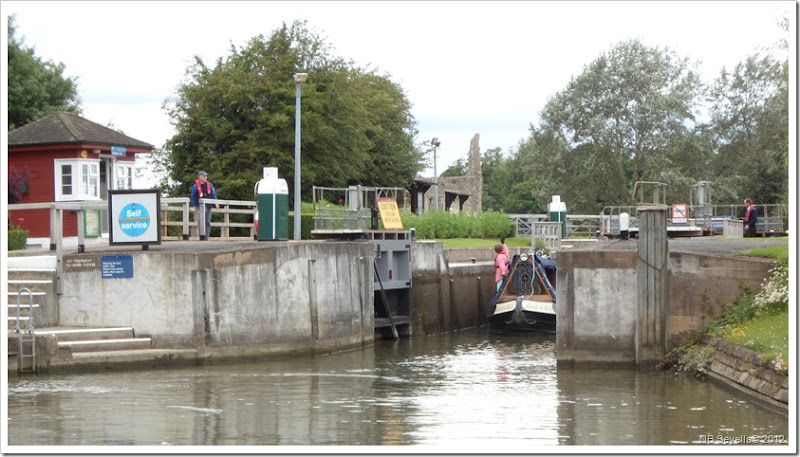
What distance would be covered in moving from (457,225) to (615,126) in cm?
1493

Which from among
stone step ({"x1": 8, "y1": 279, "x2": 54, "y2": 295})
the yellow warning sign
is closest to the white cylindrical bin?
the yellow warning sign

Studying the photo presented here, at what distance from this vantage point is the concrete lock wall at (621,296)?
21.3 meters

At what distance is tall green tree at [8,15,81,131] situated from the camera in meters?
48.2

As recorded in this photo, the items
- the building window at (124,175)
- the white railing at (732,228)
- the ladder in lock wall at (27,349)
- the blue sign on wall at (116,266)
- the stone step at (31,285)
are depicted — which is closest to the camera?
the ladder in lock wall at (27,349)

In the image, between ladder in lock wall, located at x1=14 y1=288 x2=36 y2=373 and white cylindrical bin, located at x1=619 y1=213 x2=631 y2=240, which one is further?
white cylindrical bin, located at x1=619 y1=213 x2=631 y2=240

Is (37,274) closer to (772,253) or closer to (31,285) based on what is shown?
(31,285)

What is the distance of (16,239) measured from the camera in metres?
29.9

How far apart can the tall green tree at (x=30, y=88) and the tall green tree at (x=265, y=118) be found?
4.92 metres

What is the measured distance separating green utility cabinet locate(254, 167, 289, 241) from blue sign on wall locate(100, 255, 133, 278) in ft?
17.1

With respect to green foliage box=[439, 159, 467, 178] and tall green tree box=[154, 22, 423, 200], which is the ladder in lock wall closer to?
tall green tree box=[154, 22, 423, 200]

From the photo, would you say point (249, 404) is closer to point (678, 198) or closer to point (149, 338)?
point (149, 338)

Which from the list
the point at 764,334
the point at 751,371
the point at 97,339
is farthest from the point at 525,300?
the point at 751,371

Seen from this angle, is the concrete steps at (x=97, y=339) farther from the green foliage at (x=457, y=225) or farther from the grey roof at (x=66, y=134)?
the green foliage at (x=457, y=225)

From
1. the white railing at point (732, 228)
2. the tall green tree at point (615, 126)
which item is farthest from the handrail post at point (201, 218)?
the tall green tree at point (615, 126)
